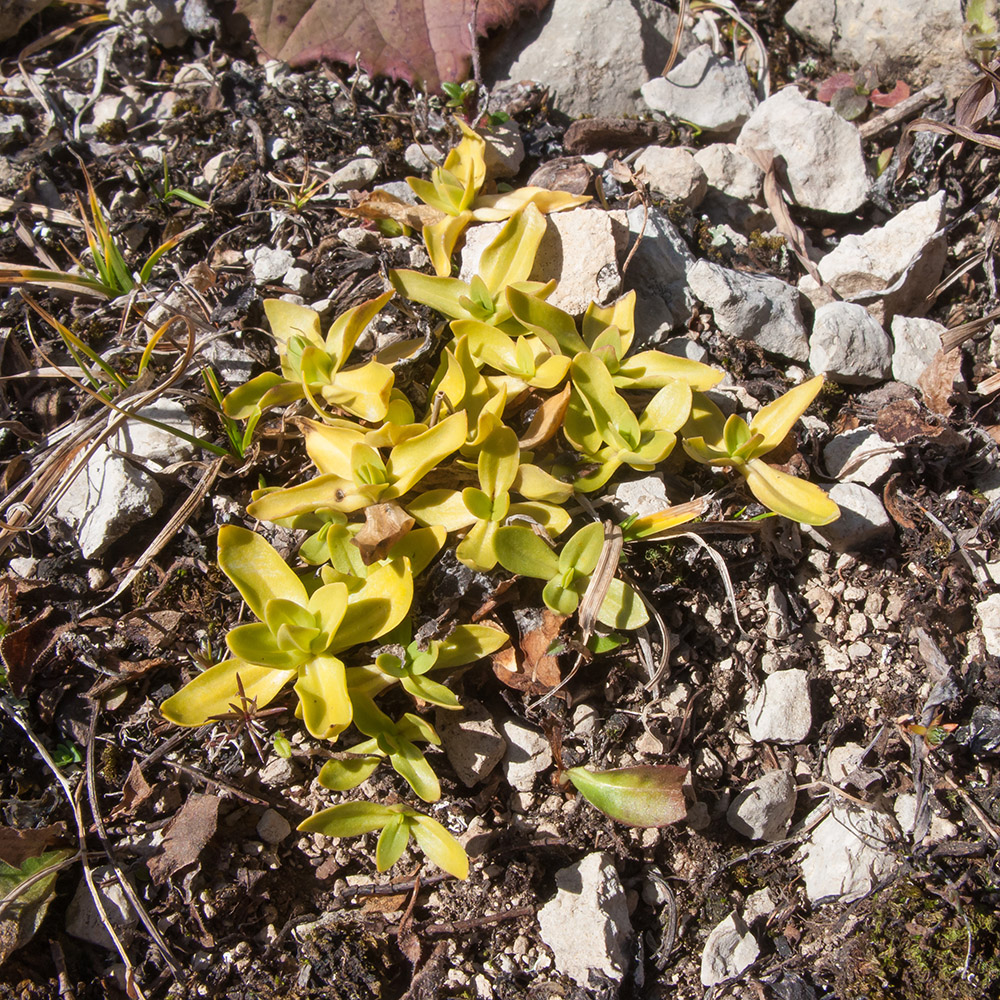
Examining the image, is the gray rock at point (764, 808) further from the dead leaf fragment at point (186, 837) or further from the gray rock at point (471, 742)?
the dead leaf fragment at point (186, 837)

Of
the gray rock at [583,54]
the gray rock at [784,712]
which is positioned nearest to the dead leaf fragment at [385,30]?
the gray rock at [583,54]

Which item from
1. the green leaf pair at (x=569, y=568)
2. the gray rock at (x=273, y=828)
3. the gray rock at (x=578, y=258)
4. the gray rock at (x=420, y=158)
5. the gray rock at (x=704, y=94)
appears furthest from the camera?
the gray rock at (x=704, y=94)

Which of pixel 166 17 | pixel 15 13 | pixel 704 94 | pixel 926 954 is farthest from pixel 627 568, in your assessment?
pixel 15 13

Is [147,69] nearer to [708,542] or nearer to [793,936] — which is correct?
[708,542]

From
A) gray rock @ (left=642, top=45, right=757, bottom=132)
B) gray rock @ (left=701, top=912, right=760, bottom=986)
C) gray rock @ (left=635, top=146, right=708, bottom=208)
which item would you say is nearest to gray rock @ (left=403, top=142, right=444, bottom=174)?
gray rock @ (left=635, top=146, right=708, bottom=208)

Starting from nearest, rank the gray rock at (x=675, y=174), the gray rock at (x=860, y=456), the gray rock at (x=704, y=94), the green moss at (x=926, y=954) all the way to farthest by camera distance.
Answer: the green moss at (x=926, y=954), the gray rock at (x=860, y=456), the gray rock at (x=675, y=174), the gray rock at (x=704, y=94)

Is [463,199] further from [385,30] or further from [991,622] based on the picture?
[991,622]
